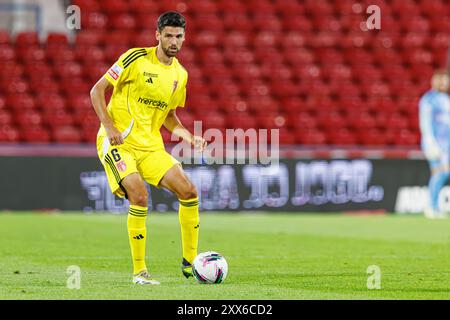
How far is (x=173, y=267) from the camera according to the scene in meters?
9.86

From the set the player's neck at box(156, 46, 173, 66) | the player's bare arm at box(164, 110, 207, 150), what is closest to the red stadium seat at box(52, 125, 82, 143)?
the player's bare arm at box(164, 110, 207, 150)

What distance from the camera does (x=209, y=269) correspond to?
8.41 meters

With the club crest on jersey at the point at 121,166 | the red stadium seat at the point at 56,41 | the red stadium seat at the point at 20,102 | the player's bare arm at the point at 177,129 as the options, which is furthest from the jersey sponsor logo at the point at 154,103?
the red stadium seat at the point at 56,41

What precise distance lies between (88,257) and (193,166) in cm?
707

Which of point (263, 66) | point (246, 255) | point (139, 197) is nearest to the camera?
point (139, 197)

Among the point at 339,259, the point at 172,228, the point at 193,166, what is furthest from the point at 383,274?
the point at 193,166

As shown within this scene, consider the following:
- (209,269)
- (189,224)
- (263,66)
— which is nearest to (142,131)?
(189,224)

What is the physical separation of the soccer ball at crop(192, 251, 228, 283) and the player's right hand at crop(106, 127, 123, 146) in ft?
3.54

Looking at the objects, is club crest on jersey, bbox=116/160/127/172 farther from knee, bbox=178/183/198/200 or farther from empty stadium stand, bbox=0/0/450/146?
empty stadium stand, bbox=0/0/450/146

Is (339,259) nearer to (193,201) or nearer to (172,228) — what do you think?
(193,201)

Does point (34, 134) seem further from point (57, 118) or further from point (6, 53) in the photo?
point (6, 53)

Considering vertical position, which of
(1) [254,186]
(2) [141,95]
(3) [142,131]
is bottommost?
(1) [254,186]

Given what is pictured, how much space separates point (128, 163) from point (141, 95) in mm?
603

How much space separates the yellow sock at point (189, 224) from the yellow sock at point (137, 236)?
0.43 meters
